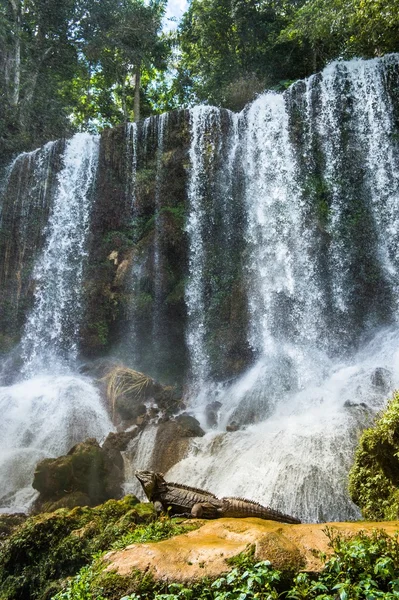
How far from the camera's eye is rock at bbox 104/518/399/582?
327 centimetres

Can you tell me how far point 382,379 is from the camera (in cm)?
1072

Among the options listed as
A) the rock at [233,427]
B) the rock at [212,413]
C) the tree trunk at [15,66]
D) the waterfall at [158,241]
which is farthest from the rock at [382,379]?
the tree trunk at [15,66]

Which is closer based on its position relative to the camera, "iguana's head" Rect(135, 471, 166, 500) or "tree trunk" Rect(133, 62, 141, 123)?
"iguana's head" Rect(135, 471, 166, 500)

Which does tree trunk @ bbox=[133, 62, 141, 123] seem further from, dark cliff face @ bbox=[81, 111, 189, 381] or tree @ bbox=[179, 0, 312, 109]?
dark cliff face @ bbox=[81, 111, 189, 381]

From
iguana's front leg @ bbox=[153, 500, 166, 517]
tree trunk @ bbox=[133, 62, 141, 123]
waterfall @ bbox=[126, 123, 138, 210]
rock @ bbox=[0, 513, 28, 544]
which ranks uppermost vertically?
tree trunk @ bbox=[133, 62, 141, 123]

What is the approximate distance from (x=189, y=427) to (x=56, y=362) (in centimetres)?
782

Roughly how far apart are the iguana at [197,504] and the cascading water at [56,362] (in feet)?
17.2

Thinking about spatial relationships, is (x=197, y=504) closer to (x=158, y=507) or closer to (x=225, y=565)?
(x=158, y=507)

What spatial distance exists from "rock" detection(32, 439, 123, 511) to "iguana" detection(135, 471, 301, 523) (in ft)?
12.4

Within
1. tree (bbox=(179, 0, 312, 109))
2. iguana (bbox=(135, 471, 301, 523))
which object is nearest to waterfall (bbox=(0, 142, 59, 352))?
tree (bbox=(179, 0, 312, 109))

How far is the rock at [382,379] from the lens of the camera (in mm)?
10505

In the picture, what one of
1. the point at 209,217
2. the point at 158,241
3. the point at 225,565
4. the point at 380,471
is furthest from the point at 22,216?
the point at 225,565

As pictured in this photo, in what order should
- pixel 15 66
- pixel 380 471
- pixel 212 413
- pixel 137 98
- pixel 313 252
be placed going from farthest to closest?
1. pixel 137 98
2. pixel 15 66
3. pixel 313 252
4. pixel 212 413
5. pixel 380 471

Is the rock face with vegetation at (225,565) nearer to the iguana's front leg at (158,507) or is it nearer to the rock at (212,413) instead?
the iguana's front leg at (158,507)
